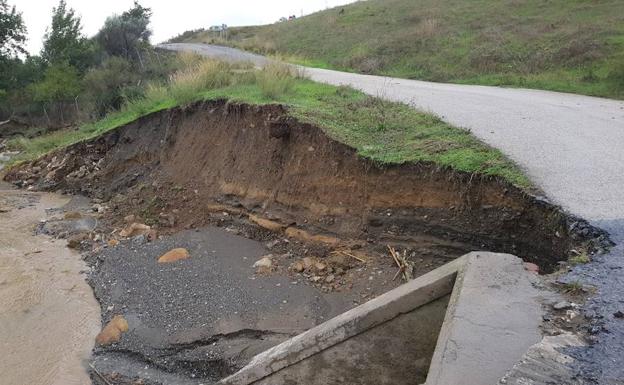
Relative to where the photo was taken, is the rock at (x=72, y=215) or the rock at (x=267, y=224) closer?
the rock at (x=267, y=224)

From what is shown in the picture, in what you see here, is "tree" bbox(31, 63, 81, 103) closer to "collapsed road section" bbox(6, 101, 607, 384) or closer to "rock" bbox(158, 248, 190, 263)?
"collapsed road section" bbox(6, 101, 607, 384)

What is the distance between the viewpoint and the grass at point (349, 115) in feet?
24.8

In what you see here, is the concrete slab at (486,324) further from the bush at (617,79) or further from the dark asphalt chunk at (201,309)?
the bush at (617,79)

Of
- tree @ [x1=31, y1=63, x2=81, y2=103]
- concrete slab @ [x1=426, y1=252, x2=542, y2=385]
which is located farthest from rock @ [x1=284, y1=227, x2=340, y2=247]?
tree @ [x1=31, y1=63, x2=81, y2=103]

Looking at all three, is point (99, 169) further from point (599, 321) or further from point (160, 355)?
point (599, 321)

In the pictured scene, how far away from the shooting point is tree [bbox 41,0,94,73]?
29.8 metres

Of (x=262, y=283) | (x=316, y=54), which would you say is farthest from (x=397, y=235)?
(x=316, y=54)

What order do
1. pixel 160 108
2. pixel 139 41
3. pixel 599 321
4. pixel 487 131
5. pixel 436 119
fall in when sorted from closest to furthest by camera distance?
1. pixel 599 321
2. pixel 487 131
3. pixel 436 119
4. pixel 160 108
5. pixel 139 41

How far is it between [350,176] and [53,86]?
71.2 ft

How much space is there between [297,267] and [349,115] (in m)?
3.41

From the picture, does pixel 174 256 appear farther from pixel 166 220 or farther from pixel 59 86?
pixel 59 86

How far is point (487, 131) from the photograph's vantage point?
868 cm

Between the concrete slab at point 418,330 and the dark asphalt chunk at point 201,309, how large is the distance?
4.90 feet

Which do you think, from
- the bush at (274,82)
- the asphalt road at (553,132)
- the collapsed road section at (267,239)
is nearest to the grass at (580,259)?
the collapsed road section at (267,239)
